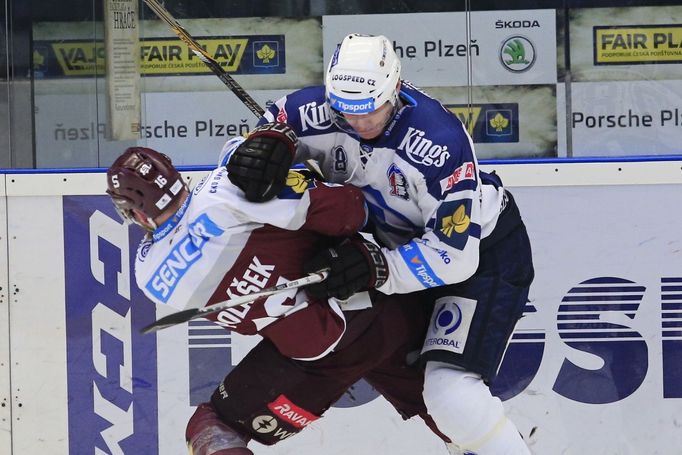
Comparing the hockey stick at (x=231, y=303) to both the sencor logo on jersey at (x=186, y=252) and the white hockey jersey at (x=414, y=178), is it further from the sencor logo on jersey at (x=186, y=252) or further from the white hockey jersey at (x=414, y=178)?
the white hockey jersey at (x=414, y=178)

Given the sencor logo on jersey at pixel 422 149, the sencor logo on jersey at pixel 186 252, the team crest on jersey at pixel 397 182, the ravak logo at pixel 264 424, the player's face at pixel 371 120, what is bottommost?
the ravak logo at pixel 264 424

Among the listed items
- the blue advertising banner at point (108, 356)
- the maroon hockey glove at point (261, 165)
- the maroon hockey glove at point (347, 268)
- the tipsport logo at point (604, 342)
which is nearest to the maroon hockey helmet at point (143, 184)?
the maroon hockey glove at point (261, 165)

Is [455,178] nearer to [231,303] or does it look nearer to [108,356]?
[231,303]

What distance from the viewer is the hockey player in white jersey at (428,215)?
274 cm

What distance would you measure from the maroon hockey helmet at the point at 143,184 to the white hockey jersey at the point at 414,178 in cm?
29

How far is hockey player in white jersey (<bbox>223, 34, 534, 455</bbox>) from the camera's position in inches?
108

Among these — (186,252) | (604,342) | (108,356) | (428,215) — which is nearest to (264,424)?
(186,252)

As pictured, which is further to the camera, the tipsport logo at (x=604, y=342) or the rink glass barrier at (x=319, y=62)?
the rink glass barrier at (x=319, y=62)

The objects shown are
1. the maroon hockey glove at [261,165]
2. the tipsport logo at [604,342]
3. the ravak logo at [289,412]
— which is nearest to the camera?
the maroon hockey glove at [261,165]

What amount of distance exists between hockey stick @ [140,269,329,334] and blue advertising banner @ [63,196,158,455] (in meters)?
1.04

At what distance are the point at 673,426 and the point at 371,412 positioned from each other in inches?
33.3

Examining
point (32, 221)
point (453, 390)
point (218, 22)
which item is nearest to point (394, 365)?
point (453, 390)

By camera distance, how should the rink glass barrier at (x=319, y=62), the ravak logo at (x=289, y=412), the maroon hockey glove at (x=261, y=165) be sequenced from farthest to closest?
the rink glass barrier at (x=319, y=62)
the ravak logo at (x=289, y=412)
the maroon hockey glove at (x=261, y=165)

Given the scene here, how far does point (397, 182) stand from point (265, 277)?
1.21ft
